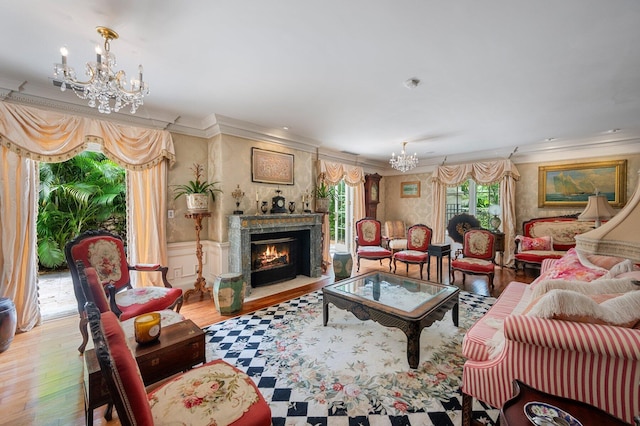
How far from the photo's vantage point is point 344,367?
84.6 inches

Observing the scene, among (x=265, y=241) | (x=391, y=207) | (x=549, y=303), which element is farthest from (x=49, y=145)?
(x=391, y=207)

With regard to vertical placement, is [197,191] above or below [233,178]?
below

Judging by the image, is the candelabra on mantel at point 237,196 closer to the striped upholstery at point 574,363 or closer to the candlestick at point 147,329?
the candlestick at point 147,329

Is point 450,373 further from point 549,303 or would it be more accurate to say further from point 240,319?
point 240,319

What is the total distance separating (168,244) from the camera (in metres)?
3.68

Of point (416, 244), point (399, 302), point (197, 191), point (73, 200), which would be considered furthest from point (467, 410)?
point (73, 200)

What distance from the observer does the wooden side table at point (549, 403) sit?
37.4 inches

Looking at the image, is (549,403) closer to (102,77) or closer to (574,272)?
(574,272)

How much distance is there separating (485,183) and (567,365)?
548 centimetres

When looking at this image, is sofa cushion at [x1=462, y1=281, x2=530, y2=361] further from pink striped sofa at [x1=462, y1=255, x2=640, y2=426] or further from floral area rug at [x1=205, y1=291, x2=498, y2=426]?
floral area rug at [x1=205, y1=291, x2=498, y2=426]

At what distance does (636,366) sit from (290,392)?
1854mm

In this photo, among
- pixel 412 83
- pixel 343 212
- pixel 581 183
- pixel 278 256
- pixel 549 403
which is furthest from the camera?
pixel 343 212

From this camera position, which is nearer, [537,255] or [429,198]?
[537,255]

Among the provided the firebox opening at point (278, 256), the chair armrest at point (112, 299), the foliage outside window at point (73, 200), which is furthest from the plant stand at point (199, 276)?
the foliage outside window at point (73, 200)
